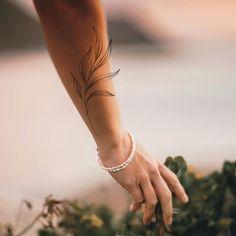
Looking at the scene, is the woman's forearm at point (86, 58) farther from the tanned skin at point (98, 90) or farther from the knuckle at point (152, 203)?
the knuckle at point (152, 203)

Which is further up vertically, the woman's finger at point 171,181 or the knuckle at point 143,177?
the knuckle at point 143,177

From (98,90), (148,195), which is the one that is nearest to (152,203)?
(148,195)

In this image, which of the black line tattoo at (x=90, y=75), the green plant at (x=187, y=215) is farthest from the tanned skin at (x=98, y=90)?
the green plant at (x=187, y=215)

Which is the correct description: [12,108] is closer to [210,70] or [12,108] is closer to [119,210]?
[119,210]

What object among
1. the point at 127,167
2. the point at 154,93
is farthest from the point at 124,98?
the point at 127,167

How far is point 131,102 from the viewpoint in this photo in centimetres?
146

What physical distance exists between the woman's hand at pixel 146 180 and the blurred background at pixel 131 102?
0.32 m

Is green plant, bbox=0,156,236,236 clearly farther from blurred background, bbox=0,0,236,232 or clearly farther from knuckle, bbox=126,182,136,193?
knuckle, bbox=126,182,136,193

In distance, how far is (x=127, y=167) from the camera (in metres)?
1.07

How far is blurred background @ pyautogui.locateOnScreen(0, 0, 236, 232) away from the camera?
1.45 m

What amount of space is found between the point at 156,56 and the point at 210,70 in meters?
0.13

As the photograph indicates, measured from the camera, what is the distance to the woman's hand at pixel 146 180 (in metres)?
1.05

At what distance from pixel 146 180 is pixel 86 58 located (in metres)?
0.20

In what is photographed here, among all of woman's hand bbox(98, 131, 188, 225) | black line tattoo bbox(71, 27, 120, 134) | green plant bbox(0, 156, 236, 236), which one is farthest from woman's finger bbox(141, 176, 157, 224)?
green plant bbox(0, 156, 236, 236)
